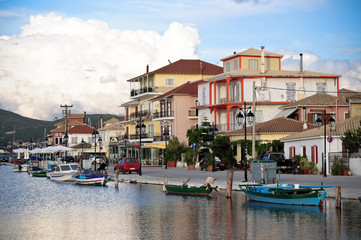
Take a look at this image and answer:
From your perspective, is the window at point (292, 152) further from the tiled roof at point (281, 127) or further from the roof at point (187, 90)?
the roof at point (187, 90)

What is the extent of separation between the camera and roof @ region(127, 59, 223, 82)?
101m

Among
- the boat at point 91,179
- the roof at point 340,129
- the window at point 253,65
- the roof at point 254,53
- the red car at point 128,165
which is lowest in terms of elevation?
the boat at point 91,179

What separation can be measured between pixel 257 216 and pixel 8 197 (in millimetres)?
20672

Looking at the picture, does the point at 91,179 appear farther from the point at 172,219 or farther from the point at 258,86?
the point at 258,86

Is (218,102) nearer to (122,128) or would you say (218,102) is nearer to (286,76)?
(286,76)

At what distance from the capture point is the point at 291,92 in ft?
254

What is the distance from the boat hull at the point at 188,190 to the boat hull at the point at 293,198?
437 cm

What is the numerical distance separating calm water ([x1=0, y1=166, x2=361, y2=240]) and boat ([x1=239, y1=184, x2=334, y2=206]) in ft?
1.72

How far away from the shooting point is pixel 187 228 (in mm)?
23781

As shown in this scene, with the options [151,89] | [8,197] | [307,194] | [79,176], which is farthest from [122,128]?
[307,194]

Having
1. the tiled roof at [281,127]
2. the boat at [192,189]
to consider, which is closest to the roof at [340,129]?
the tiled roof at [281,127]

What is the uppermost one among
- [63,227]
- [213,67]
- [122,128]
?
[213,67]

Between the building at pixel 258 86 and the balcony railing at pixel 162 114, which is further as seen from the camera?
the balcony railing at pixel 162 114

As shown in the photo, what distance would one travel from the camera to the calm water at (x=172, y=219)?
2242 cm
